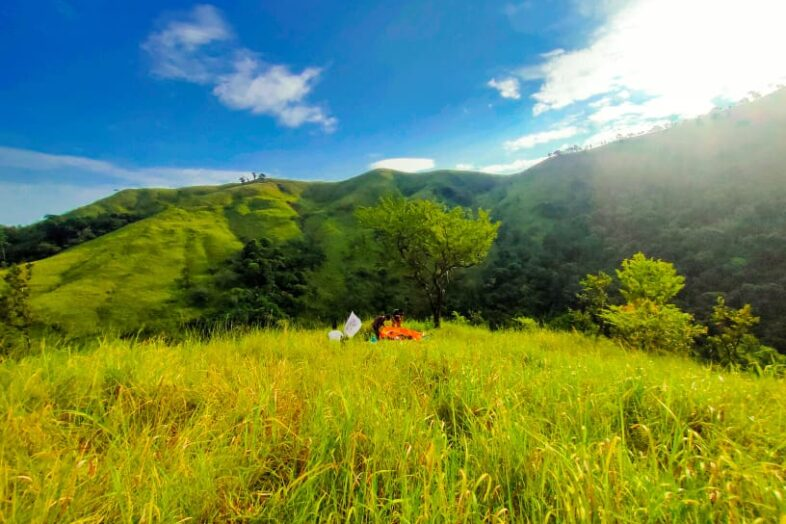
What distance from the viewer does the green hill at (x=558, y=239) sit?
2349 inches

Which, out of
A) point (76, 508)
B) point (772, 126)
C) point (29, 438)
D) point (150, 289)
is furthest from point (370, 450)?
point (772, 126)

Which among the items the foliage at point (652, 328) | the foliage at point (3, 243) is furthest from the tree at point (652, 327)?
the foliage at point (3, 243)

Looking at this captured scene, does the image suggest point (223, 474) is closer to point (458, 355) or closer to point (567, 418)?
point (567, 418)

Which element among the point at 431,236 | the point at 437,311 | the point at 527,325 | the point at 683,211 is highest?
the point at 431,236

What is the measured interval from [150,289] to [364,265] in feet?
161

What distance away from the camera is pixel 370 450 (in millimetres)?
2373

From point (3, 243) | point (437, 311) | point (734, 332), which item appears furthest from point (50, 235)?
point (734, 332)

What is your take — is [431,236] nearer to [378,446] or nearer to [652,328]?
[652,328]

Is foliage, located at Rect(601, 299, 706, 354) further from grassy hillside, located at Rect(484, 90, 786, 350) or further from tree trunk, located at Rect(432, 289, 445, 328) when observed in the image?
grassy hillside, located at Rect(484, 90, 786, 350)

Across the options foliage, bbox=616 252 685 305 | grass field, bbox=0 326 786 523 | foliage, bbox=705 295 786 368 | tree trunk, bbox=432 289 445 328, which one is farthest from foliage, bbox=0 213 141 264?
foliage, bbox=705 295 786 368

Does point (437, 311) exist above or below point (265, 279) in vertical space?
above

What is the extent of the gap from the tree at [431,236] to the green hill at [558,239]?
33.5 m

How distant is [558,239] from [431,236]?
239ft

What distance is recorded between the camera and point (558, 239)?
273 ft
